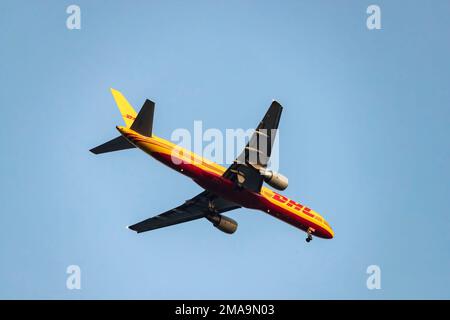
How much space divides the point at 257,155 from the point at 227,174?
3.16 meters

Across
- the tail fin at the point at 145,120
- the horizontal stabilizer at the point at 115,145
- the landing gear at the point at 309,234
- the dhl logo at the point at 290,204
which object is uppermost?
the tail fin at the point at 145,120

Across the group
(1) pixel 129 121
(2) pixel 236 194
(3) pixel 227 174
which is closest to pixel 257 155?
(3) pixel 227 174

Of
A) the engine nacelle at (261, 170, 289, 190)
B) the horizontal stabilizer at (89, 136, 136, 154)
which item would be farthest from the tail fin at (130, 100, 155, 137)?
the engine nacelle at (261, 170, 289, 190)

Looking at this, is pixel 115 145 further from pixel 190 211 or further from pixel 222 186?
pixel 190 211

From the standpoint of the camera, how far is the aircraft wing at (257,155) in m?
54.2

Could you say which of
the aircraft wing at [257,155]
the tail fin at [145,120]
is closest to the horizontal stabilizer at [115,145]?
the tail fin at [145,120]

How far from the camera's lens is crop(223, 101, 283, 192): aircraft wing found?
54.2 metres

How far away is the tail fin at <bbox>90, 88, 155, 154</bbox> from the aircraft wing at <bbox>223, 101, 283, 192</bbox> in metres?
7.00

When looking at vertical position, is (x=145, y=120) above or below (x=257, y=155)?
above

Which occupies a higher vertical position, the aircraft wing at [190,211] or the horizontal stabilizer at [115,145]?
the horizontal stabilizer at [115,145]

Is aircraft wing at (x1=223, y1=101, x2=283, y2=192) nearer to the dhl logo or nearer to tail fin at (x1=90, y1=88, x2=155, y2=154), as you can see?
the dhl logo

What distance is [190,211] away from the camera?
218 ft

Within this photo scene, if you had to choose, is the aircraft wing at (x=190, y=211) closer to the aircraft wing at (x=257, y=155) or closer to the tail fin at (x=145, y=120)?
the aircraft wing at (x=257, y=155)
